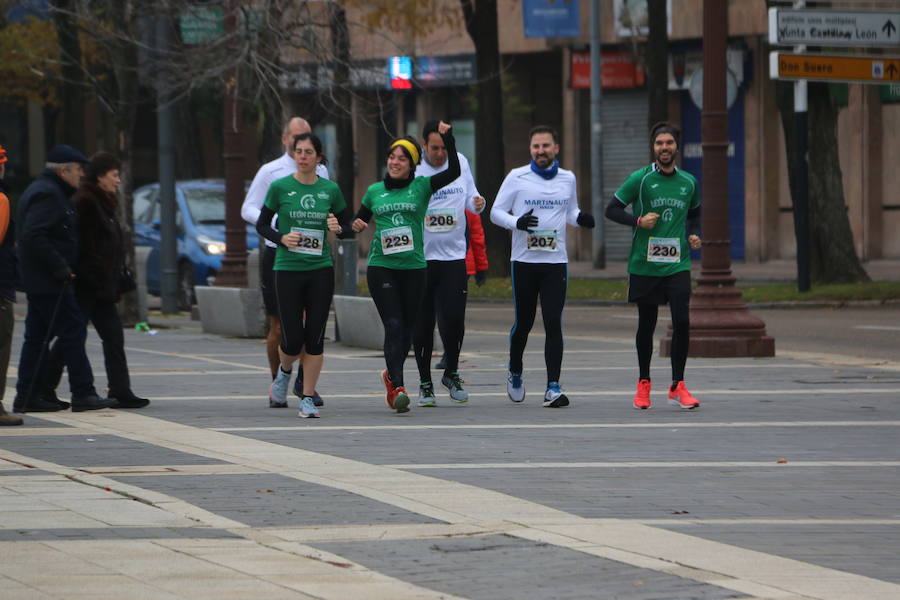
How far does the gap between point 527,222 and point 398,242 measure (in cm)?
86

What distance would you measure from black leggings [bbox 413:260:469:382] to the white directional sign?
9.25 m

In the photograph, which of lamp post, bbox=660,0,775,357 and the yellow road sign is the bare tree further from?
lamp post, bbox=660,0,775,357

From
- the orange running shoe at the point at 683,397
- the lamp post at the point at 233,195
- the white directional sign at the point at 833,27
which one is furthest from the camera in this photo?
Answer: the lamp post at the point at 233,195

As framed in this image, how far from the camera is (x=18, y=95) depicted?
39.9 metres

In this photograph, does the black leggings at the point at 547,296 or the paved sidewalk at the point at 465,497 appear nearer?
the paved sidewalk at the point at 465,497

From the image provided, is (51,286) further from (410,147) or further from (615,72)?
(615,72)

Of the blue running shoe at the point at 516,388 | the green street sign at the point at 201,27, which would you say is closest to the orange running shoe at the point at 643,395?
the blue running shoe at the point at 516,388

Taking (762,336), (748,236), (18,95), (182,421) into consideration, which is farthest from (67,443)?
(18,95)

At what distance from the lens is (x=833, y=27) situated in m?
20.9

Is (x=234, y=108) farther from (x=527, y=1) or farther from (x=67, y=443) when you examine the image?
(x=527, y=1)

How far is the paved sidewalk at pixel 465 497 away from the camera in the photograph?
631cm

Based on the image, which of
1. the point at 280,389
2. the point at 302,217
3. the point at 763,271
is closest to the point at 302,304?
the point at 302,217

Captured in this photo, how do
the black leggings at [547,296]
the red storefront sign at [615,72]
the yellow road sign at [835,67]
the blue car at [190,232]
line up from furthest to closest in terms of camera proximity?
1. the red storefront sign at [615,72]
2. the blue car at [190,232]
3. the yellow road sign at [835,67]
4. the black leggings at [547,296]

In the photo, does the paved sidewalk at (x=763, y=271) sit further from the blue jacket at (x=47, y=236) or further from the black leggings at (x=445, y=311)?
the blue jacket at (x=47, y=236)
